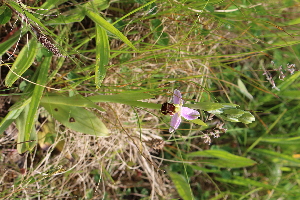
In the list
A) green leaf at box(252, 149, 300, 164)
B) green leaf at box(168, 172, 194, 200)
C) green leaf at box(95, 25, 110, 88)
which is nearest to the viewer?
green leaf at box(95, 25, 110, 88)

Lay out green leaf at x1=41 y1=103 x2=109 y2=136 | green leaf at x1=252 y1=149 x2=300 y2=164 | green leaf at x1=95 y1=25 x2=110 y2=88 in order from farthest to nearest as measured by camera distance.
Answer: green leaf at x1=252 y1=149 x2=300 y2=164
green leaf at x1=41 y1=103 x2=109 y2=136
green leaf at x1=95 y1=25 x2=110 y2=88

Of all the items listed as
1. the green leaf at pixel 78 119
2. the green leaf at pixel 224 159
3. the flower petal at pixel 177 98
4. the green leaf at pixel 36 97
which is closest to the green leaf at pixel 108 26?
the flower petal at pixel 177 98

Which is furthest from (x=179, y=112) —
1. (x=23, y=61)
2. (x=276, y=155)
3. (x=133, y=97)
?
(x=276, y=155)

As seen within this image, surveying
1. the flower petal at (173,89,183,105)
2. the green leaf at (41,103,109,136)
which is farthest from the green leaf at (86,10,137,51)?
the green leaf at (41,103,109,136)

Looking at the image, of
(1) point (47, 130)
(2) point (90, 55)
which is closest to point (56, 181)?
(1) point (47, 130)

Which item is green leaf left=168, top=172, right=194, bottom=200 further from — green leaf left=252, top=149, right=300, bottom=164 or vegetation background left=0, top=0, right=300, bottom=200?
green leaf left=252, top=149, right=300, bottom=164

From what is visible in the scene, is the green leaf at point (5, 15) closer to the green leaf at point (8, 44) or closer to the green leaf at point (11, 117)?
the green leaf at point (8, 44)

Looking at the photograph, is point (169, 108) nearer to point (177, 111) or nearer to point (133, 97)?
point (177, 111)

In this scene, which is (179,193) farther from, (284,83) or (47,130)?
(284,83)
